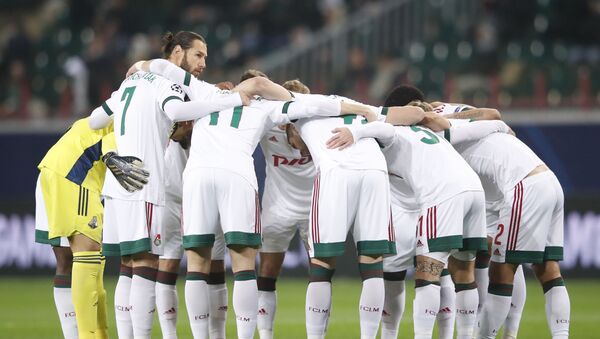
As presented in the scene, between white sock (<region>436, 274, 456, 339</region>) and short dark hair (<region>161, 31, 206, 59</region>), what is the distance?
2.94m

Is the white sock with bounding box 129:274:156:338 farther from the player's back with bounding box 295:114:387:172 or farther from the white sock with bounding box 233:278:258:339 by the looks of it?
the player's back with bounding box 295:114:387:172

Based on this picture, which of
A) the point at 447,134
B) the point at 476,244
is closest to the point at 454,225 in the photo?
the point at 476,244

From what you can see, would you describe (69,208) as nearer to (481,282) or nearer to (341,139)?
(341,139)

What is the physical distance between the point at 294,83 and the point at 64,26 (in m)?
13.4

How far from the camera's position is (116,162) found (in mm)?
8359

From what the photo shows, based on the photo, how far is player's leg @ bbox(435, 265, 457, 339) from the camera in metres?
8.66

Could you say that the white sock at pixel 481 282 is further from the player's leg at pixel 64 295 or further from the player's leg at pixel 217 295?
the player's leg at pixel 64 295

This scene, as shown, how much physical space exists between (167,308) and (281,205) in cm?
135

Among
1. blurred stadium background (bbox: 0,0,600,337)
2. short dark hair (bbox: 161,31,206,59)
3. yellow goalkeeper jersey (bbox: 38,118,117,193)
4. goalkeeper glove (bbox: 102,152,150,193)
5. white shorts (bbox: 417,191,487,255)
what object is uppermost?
blurred stadium background (bbox: 0,0,600,337)

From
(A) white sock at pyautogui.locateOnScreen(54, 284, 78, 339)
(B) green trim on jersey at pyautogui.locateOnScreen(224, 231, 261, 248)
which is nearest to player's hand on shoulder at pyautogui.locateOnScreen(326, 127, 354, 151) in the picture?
(B) green trim on jersey at pyautogui.locateOnScreen(224, 231, 261, 248)

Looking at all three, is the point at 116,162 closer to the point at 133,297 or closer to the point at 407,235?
the point at 133,297

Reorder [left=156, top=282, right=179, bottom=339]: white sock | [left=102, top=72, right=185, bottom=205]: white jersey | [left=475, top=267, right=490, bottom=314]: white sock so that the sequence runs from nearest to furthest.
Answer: [left=102, top=72, right=185, bottom=205]: white jersey, [left=156, top=282, right=179, bottom=339]: white sock, [left=475, top=267, right=490, bottom=314]: white sock

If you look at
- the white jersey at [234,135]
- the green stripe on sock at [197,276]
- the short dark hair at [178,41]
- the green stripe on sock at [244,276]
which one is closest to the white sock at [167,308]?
the green stripe on sock at [197,276]

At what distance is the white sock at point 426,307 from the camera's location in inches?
324
